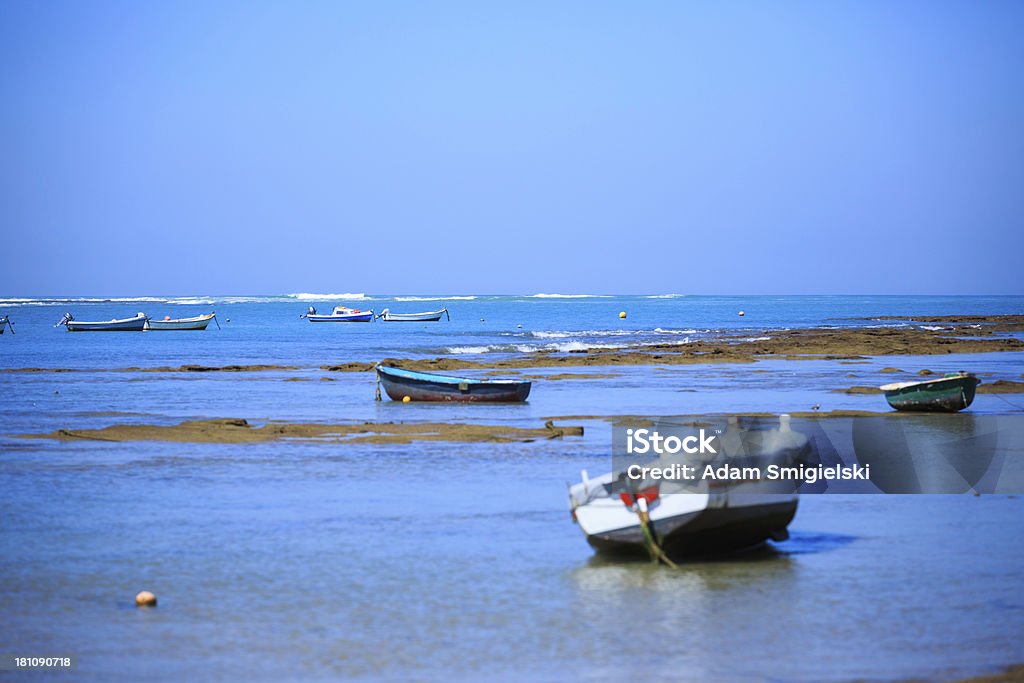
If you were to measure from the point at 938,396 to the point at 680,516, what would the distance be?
1731 cm

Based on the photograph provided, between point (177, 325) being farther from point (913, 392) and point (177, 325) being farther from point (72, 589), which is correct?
point (72, 589)

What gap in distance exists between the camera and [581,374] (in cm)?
4578

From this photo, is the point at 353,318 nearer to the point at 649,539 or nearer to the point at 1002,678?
the point at 649,539

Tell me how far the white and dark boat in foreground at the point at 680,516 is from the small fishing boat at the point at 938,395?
610 inches

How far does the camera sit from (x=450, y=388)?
34.3m

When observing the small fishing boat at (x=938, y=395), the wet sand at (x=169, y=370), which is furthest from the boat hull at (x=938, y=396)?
the wet sand at (x=169, y=370)

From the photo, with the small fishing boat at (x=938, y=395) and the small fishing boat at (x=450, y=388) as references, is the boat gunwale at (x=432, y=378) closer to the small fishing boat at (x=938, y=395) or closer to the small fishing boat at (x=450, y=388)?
the small fishing boat at (x=450, y=388)

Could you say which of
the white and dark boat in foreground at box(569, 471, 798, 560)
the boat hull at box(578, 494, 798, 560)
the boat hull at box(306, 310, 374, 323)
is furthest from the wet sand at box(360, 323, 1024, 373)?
the boat hull at box(306, 310, 374, 323)

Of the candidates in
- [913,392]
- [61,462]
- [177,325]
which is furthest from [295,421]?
[177,325]

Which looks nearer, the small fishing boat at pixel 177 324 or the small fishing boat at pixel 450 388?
the small fishing boat at pixel 450 388

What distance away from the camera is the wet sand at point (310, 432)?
26.3m

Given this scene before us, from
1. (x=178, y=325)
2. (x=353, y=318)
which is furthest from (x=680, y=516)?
(x=353, y=318)

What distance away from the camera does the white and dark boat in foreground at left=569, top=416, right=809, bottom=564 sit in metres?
14.0

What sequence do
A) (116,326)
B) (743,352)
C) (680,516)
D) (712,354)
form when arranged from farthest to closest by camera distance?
1. (116,326)
2. (743,352)
3. (712,354)
4. (680,516)
